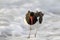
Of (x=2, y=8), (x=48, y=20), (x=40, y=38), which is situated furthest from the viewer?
(x=2, y=8)

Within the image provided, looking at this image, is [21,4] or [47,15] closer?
[47,15]

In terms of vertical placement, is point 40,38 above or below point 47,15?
below

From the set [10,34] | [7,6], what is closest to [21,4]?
[7,6]

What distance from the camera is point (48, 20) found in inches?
67.1

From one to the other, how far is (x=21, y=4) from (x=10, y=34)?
0.43 meters

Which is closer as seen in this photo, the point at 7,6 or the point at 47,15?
the point at 47,15

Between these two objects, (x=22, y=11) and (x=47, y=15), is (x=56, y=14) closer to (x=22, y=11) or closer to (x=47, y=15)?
(x=47, y=15)

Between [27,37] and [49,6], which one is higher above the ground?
[49,6]

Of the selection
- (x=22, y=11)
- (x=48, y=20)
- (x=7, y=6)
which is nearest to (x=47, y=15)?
(x=48, y=20)

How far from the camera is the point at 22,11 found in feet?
5.94

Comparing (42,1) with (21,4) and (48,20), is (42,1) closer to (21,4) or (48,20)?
(21,4)

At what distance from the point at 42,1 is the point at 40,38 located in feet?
1.63

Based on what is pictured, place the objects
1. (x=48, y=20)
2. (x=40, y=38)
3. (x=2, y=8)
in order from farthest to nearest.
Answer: (x=2, y=8) → (x=48, y=20) → (x=40, y=38)

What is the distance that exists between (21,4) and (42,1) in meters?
0.17
